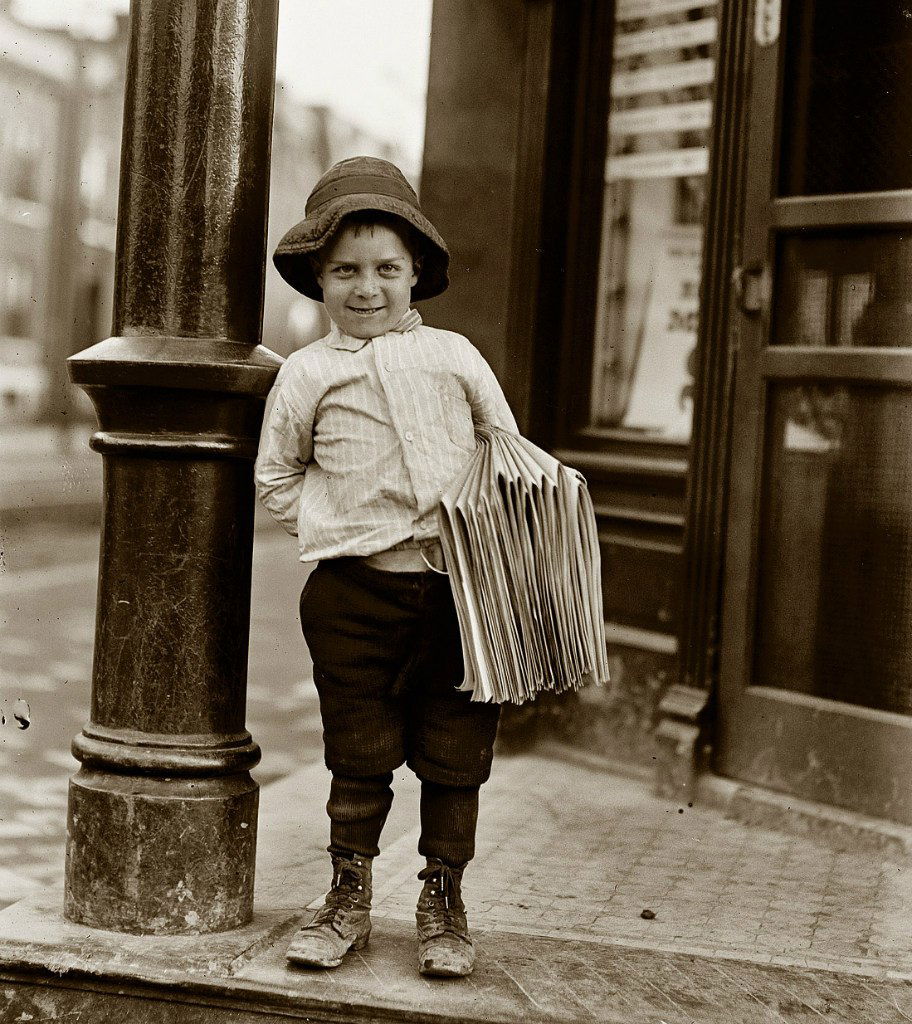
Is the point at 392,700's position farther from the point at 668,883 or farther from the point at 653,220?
the point at 653,220

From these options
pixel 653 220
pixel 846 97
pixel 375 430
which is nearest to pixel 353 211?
pixel 375 430

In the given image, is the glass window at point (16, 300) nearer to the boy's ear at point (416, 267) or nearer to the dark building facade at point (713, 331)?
the dark building facade at point (713, 331)

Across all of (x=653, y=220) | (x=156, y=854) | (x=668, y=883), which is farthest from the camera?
(x=653, y=220)

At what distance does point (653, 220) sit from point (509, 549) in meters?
2.87

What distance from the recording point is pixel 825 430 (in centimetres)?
443

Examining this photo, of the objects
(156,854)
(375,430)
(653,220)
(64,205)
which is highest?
(64,205)

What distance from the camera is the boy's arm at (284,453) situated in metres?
2.97

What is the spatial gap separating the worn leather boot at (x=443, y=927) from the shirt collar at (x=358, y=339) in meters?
1.13

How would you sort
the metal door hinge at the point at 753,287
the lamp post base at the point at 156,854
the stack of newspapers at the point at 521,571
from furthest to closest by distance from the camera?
the metal door hinge at the point at 753,287, the lamp post base at the point at 156,854, the stack of newspapers at the point at 521,571

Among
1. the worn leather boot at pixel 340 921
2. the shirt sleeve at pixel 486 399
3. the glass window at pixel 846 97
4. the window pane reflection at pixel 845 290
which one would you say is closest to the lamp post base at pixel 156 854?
the worn leather boot at pixel 340 921

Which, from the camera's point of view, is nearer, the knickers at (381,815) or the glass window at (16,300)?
the knickers at (381,815)

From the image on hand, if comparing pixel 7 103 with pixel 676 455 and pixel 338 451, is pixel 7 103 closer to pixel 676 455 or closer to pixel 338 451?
pixel 676 455

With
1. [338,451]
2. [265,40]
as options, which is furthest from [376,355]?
[265,40]

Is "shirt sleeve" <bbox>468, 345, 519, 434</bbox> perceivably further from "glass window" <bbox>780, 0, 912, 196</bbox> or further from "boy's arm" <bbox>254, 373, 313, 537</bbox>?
"glass window" <bbox>780, 0, 912, 196</bbox>
